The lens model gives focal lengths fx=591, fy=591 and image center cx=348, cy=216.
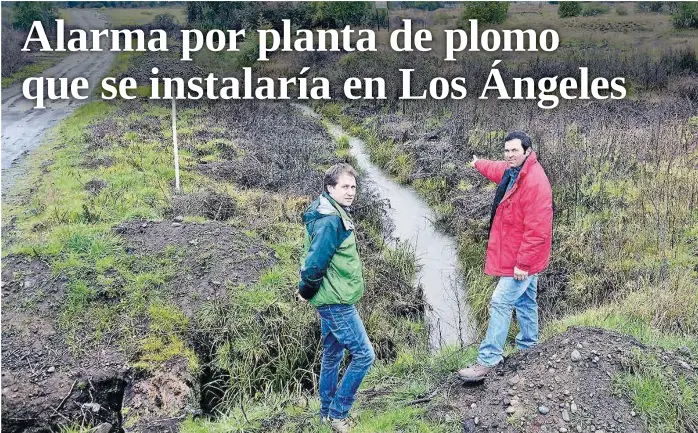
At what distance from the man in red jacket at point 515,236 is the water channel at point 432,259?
88 centimetres

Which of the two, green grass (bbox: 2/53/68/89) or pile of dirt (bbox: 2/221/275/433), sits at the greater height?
green grass (bbox: 2/53/68/89)

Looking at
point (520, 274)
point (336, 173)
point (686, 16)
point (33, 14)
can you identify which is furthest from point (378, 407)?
point (686, 16)

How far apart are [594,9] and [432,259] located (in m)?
20.6

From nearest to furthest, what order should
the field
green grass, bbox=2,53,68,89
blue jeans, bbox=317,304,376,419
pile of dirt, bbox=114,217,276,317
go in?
1. blue jeans, bbox=317,304,376,419
2. the field
3. pile of dirt, bbox=114,217,276,317
4. green grass, bbox=2,53,68,89

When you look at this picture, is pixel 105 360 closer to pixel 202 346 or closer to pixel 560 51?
pixel 202 346

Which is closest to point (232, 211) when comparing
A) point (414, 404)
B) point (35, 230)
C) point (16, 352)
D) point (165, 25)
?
point (35, 230)

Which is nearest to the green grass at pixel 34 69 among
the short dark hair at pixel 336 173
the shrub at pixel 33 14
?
the shrub at pixel 33 14

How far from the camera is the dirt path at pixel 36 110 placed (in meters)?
10.8

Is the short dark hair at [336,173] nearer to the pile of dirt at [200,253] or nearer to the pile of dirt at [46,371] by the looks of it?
the pile of dirt at [46,371]

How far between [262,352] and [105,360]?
1493 millimetres

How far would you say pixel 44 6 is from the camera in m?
13.1

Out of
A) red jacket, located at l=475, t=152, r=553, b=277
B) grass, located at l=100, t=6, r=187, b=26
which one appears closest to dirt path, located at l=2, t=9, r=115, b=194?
grass, located at l=100, t=6, r=187, b=26

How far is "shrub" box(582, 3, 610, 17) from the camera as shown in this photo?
2380cm

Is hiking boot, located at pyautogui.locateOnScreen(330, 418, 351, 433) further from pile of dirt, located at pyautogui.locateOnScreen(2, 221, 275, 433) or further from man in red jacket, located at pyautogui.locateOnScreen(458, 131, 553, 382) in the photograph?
pile of dirt, located at pyautogui.locateOnScreen(2, 221, 275, 433)
